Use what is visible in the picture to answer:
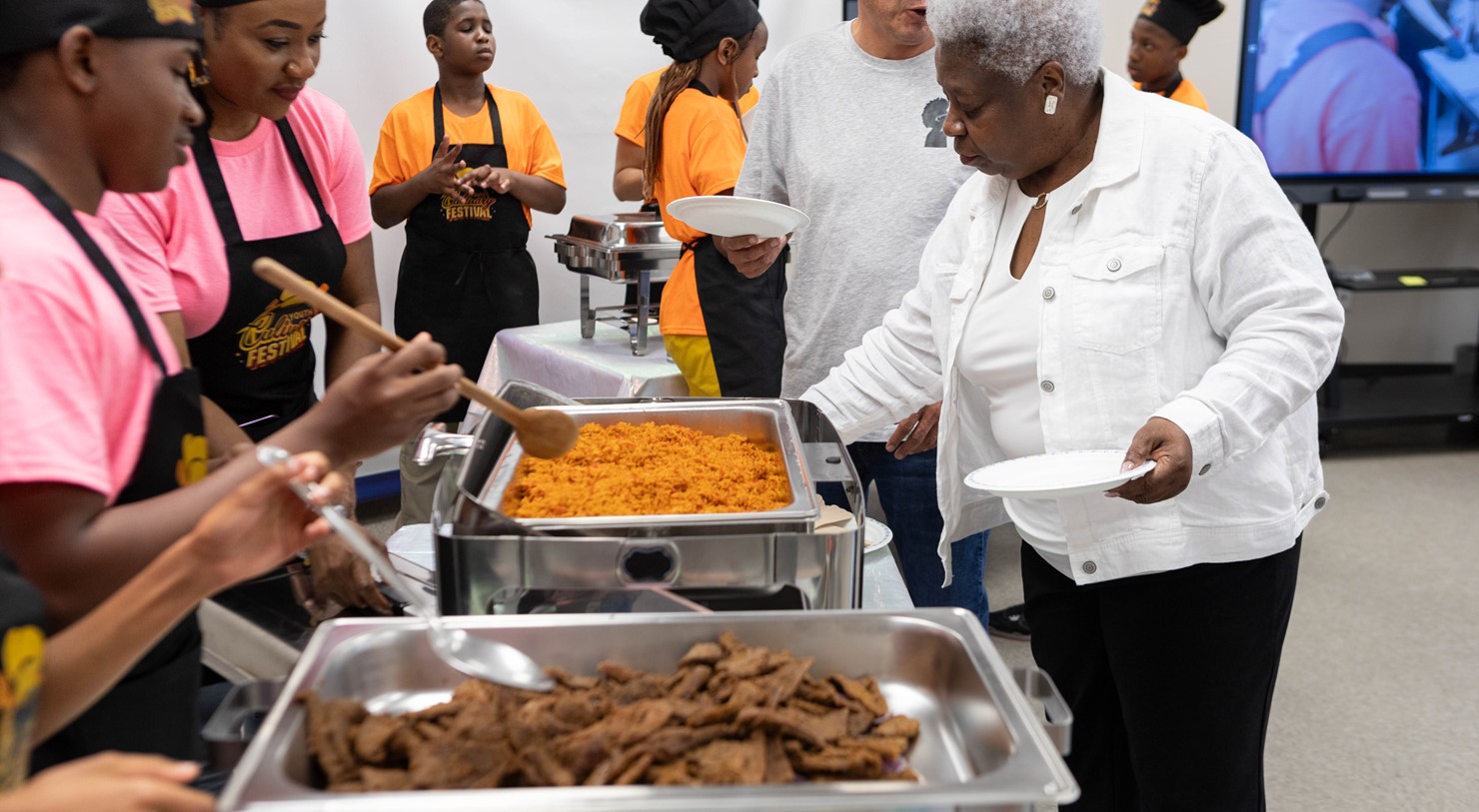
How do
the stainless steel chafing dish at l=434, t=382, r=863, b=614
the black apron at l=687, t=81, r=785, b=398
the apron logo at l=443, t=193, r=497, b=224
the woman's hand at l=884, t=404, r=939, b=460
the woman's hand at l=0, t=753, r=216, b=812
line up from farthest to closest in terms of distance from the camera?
the apron logo at l=443, t=193, r=497, b=224, the black apron at l=687, t=81, r=785, b=398, the woman's hand at l=884, t=404, r=939, b=460, the stainless steel chafing dish at l=434, t=382, r=863, b=614, the woman's hand at l=0, t=753, r=216, b=812

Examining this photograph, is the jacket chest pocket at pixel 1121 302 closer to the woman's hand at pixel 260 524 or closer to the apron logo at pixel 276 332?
the woman's hand at pixel 260 524

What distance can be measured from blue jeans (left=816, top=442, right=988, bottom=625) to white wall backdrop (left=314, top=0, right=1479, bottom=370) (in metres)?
2.28

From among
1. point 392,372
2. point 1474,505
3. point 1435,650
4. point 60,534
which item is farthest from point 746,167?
point 1474,505

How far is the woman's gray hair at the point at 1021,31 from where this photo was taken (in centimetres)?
128

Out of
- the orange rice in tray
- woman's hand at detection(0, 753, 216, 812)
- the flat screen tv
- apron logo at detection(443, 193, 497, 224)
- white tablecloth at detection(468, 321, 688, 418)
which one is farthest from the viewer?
the flat screen tv

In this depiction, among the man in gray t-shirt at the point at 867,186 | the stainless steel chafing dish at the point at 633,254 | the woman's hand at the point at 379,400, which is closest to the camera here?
the woman's hand at the point at 379,400

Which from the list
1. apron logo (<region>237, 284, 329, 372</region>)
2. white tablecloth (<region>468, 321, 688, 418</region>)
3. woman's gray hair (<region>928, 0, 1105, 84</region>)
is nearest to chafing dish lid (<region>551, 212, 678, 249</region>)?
white tablecloth (<region>468, 321, 688, 418</region>)

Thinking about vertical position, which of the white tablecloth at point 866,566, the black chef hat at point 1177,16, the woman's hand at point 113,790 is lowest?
the white tablecloth at point 866,566

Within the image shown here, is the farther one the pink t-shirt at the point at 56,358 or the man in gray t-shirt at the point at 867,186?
the man in gray t-shirt at the point at 867,186

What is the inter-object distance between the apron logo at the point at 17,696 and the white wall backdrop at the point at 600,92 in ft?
10.2

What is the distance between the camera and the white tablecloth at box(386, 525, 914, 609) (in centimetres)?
130

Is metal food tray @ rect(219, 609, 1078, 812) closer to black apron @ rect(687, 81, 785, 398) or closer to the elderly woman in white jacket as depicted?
the elderly woman in white jacket

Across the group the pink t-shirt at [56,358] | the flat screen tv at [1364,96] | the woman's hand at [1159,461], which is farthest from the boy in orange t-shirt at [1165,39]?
the pink t-shirt at [56,358]

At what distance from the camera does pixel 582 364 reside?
2.76m
